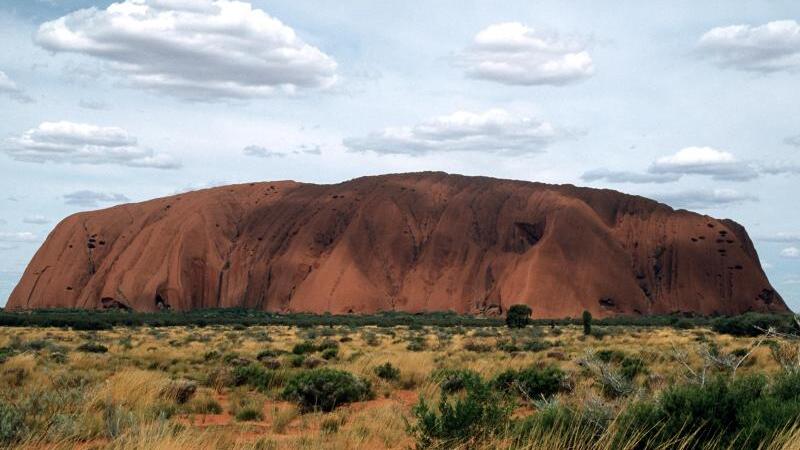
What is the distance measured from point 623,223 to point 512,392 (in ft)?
288

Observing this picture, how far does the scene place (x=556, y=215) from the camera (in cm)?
9081

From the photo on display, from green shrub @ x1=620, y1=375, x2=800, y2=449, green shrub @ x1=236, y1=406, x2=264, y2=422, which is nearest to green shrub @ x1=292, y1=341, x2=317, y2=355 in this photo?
green shrub @ x1=236, y1=406, x2=264, y2=422

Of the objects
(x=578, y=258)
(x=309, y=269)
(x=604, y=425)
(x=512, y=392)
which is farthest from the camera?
(x=309, y=269)

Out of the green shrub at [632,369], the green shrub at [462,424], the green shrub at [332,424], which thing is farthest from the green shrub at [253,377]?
the green shrub at [462,424]

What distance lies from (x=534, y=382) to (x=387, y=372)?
14.1ft

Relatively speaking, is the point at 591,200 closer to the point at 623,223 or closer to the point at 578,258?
the point at 623,223

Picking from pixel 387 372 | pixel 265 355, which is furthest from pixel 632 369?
pixel 265 355

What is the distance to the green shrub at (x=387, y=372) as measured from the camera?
16.7m

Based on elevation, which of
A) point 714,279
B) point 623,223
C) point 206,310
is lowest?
point 206,310

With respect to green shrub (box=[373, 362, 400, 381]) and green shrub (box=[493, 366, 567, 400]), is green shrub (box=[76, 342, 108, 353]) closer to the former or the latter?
green shrub (box=[373, 362, 400, 381])

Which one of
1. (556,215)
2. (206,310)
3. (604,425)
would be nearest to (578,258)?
(556,215)

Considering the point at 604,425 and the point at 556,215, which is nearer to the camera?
the point at 604,425

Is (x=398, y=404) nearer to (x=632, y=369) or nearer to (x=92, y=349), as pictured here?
(x=632, y=369)

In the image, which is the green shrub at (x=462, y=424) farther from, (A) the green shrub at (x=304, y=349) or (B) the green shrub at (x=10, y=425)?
(A) the green shrub at (x=304, y=349)
